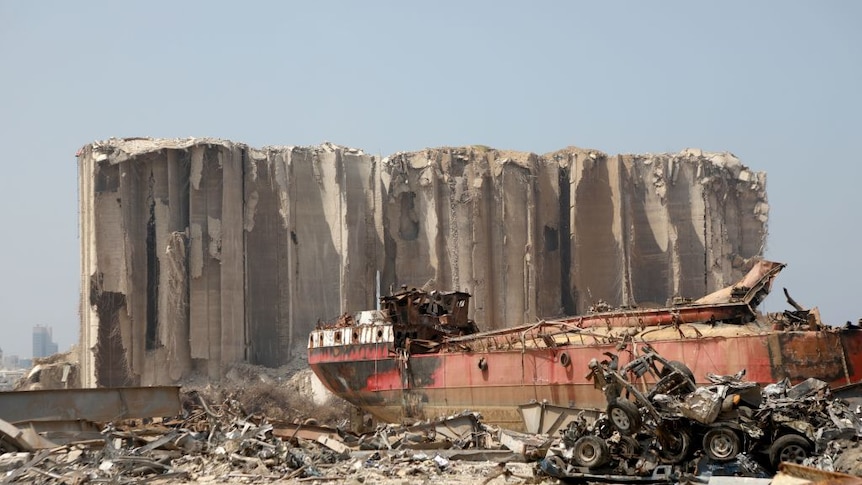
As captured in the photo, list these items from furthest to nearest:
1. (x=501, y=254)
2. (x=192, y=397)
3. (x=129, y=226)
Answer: (x=501, y=254)
(x=129, y=226)
(x=192, y=397)

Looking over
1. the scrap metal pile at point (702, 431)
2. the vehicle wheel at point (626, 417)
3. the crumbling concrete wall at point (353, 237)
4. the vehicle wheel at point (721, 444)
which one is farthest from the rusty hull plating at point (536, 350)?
the vehicle wheel at point (721, 444)

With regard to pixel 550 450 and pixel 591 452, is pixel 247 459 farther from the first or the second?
pixel 591 452

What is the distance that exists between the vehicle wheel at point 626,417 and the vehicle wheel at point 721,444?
3.67 feet

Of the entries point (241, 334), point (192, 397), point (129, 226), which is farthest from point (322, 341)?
point (129, 226)

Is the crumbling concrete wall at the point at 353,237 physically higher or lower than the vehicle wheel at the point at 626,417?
higher

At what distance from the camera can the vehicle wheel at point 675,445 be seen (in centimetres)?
1501

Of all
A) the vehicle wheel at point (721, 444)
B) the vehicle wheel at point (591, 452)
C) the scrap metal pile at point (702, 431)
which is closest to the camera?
the scrap metal pile at point (702, 431)

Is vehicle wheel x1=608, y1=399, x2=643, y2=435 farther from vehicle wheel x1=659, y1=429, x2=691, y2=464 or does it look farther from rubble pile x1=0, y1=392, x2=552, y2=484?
rubble pile x1=0, y1=392, x2=552, y2=484

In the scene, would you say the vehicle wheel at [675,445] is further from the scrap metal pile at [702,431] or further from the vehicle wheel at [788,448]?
the vehicle wheel at [788,448]

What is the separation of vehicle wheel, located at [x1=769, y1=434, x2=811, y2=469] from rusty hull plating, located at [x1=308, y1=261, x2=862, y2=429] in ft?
37.3

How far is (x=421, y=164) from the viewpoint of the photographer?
5047 centimetres

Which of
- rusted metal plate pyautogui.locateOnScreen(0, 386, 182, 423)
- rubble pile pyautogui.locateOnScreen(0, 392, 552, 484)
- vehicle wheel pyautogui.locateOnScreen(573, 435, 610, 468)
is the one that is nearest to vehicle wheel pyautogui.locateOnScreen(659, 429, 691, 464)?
vehicle wheel pyautogui.locateOnScreen(573, 435, 610, 468)

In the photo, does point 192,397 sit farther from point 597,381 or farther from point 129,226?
point 597,381

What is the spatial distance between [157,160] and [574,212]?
817 inches
